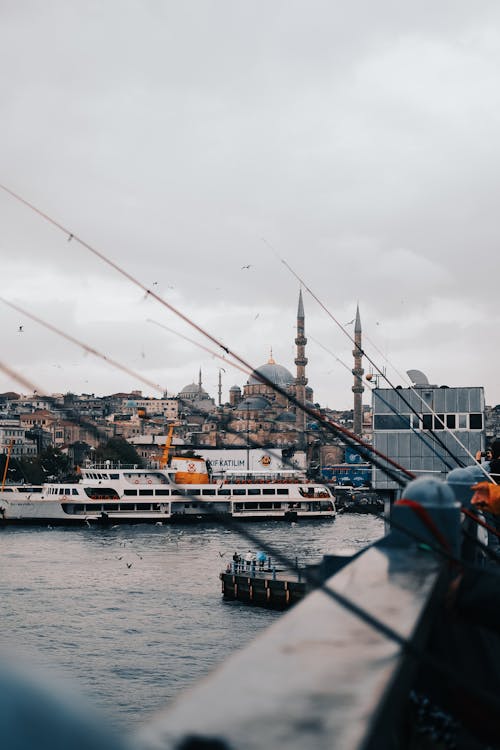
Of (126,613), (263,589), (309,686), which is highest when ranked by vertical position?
(309,686)

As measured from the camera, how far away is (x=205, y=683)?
1.62m

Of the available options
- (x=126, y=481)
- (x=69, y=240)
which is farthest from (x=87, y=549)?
(x=69, y=240)

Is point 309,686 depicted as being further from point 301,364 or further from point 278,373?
point 278,373

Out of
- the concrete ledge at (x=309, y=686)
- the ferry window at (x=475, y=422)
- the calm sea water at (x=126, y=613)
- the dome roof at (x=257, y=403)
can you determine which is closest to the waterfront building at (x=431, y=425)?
the ferry window at (x=475, y=422)

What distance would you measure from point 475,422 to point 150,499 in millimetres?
28827

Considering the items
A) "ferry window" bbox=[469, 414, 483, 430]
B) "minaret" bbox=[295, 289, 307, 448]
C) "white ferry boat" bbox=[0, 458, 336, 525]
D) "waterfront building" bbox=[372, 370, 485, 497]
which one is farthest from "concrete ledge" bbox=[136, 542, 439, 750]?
"minaret" bbox=[295, 289, 307, 448]

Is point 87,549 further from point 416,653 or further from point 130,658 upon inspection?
point 416,653

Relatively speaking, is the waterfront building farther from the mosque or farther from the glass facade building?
the mosque

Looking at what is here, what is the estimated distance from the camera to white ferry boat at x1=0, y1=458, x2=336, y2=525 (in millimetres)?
49594

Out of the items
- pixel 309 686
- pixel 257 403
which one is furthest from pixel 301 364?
pixel 309 686

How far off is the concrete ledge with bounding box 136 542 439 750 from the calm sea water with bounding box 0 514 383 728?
920cm

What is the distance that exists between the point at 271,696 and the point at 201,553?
115ft

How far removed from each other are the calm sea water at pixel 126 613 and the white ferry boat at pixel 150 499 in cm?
865

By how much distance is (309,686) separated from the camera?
5.43ft
